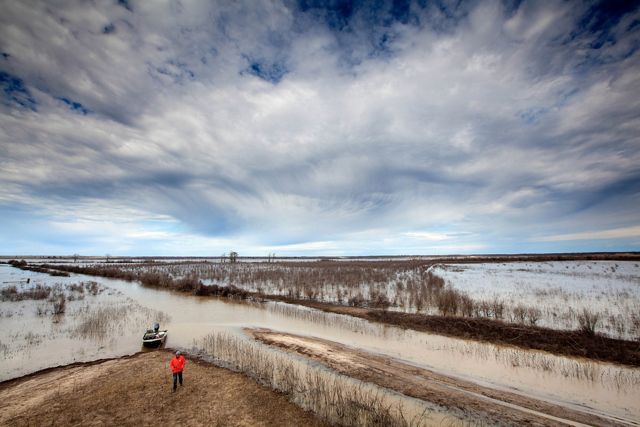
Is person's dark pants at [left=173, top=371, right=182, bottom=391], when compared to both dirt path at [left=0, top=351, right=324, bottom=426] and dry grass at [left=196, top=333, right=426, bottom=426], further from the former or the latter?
dry grass at [left=196, top=333, right=426, bottom=426]

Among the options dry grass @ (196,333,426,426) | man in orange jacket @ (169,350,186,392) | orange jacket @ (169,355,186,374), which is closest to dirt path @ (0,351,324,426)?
man in orange jacket @ (169,350,186,392)

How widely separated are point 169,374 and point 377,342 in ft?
30.8

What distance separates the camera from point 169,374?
35.1 ft

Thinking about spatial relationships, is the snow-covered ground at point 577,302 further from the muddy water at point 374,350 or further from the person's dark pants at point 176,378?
the person's dark pants at point 176,378

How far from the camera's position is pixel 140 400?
29.5ft

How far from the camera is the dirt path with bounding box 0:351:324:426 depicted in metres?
7.98

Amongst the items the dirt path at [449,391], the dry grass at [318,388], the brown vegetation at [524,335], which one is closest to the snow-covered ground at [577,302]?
the brown vegetation at [524,335]

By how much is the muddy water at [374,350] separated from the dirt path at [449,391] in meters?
0.72

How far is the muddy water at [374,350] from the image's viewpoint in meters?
9.44

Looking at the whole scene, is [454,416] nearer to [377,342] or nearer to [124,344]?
[377,342]

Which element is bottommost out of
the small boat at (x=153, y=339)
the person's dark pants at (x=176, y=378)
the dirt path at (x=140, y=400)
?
the dirt path at (x=140, y=400)

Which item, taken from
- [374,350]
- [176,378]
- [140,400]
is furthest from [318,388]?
[140,400]

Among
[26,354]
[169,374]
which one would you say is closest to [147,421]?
[169,374]

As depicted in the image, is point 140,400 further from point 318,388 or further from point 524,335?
point 524,335
